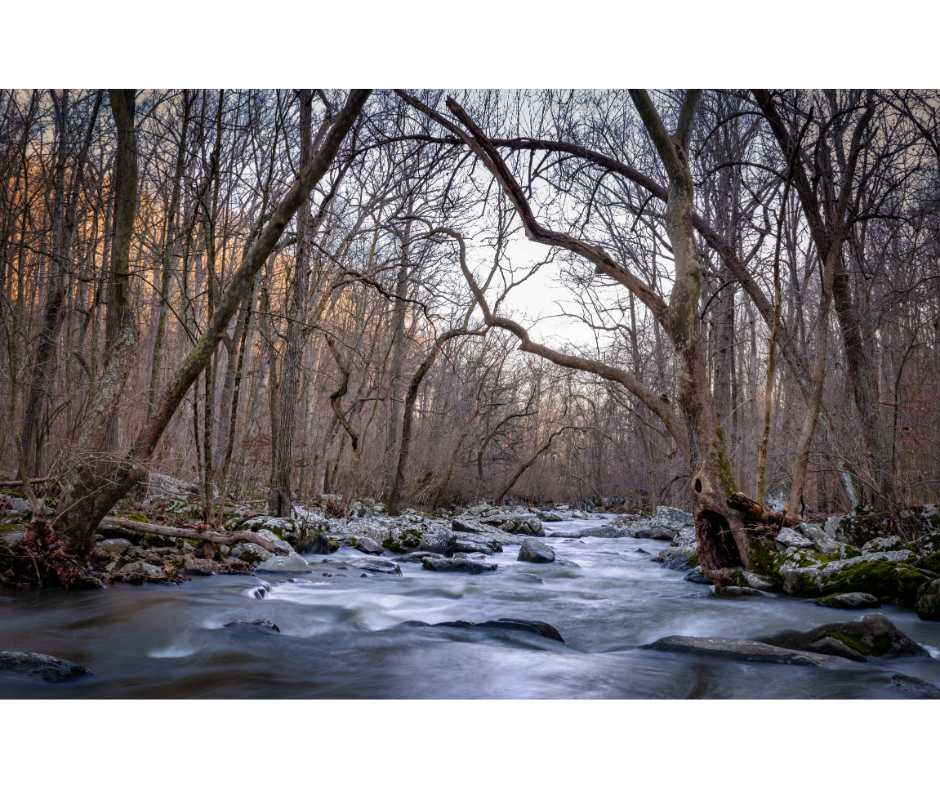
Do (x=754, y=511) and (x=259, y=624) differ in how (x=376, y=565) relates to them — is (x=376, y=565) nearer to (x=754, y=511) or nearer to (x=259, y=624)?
(x=259, y=624)

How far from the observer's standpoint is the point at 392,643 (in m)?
3.86

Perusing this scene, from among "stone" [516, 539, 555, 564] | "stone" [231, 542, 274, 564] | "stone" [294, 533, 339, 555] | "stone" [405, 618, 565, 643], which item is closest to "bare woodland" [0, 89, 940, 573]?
"stone" [231, 542, 274, 564]

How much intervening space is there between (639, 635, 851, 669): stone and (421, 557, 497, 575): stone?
144 inches

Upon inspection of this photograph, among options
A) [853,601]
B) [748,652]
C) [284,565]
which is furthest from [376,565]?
[853,601]

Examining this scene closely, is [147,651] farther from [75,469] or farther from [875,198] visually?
[875,198]

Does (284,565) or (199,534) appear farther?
(284,565)

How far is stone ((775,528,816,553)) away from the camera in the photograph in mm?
5637

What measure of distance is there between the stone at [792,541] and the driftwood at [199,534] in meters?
5.37

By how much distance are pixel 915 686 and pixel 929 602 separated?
64.7 inches

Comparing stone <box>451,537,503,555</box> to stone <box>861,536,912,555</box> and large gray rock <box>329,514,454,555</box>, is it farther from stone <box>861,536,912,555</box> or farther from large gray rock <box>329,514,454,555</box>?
stone <box>861,536,912,555</box>

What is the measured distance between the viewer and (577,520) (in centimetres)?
1586

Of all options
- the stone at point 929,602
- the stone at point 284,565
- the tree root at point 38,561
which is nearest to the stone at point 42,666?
the tree root at point 38,561

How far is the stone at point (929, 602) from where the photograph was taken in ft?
13.1

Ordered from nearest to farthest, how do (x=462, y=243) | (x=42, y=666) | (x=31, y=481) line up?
(x=42, y=666) < (x=31, y=481) < (x=462, y=243)
